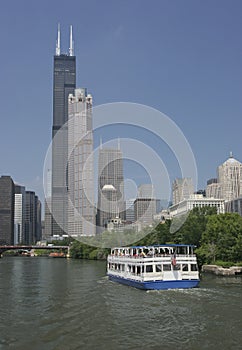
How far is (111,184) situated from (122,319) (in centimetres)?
13227

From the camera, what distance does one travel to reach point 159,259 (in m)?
42.3

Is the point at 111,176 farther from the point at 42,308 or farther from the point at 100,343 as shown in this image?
the point at 100,343

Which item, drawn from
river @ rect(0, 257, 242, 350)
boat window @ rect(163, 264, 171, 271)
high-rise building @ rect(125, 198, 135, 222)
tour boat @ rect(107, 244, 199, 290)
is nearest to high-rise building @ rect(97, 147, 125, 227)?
high-rise building @ rect(125, 198, 135, 222)

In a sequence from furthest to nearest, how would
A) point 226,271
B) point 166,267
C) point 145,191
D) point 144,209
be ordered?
point 144,209 → point 145,191 → point 226,271 → point 166,267

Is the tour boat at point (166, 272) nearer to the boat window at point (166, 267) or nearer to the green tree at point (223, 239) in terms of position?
the boat window at point (166, 267)

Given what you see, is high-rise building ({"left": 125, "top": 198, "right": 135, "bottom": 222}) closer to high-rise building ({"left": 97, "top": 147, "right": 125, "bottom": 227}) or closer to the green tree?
high-rise building ({"left": 97, "top": 147, "right": 125, "bottom": 227})

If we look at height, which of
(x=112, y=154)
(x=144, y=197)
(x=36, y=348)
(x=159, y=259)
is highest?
(x=112, y=154)

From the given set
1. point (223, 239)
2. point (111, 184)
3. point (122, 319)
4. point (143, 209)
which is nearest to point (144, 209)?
point (143, 209)

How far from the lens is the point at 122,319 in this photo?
28.3 m

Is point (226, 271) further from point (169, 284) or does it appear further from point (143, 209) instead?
point (143, 209)

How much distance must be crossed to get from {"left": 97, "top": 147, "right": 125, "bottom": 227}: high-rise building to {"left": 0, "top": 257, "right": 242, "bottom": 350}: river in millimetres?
88158

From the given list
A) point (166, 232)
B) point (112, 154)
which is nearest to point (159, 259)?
point (166, 232)

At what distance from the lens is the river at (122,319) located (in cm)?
2255

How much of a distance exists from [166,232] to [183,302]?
55.5 m
